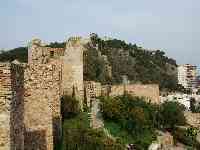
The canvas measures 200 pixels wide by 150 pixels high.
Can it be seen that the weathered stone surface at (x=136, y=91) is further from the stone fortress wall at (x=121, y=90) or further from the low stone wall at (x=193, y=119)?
the low stone wall at (x=193, y=119)

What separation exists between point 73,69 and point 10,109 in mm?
17505

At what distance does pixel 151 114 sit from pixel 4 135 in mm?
24674

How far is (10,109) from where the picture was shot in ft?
32.4

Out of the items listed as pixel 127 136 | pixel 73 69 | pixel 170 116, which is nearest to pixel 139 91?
pixel 170 116

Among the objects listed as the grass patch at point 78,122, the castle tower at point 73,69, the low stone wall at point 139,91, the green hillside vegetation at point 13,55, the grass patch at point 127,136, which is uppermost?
the green hillside vegetation at point 13,55

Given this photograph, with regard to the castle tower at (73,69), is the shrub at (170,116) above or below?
below

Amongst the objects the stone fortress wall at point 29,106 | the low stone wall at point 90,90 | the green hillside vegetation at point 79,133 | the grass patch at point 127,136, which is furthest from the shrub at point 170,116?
the stone fortress wall at point 29,106

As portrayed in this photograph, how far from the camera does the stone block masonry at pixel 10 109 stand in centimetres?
972

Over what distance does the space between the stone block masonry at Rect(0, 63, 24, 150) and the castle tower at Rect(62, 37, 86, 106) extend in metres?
16.5

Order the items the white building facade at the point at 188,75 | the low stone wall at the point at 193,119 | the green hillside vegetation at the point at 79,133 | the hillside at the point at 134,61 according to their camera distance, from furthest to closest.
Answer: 1. the white building facade at the point at 188,75
2. the hillside at the point at 134,61
3. the low stone wall at the point at 193,119
4. the green hillside vegetation at the point at 79,133

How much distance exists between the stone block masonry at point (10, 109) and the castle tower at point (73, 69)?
54.0 ft

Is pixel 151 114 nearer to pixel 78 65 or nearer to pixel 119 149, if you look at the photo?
pixel 78 65

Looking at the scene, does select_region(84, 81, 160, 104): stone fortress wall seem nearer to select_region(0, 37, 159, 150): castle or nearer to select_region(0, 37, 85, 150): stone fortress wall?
select_region(0, 37, 159, 150): castle

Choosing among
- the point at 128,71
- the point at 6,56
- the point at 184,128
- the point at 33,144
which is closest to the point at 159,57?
the point at 128,71
